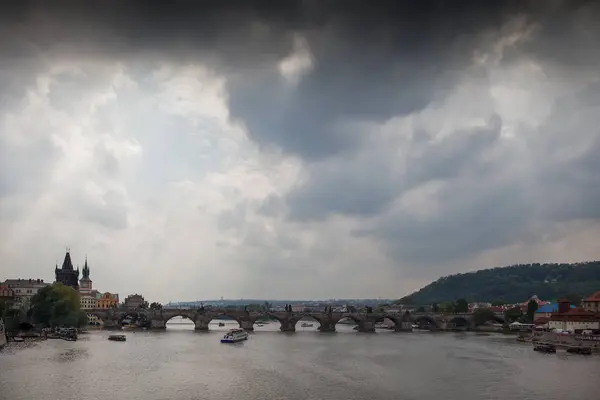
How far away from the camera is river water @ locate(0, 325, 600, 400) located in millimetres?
40531

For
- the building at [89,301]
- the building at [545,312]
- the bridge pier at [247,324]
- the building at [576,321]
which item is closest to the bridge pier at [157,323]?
the bridge pier at [247,324]

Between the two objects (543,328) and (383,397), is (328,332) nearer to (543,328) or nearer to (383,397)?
(543,328)

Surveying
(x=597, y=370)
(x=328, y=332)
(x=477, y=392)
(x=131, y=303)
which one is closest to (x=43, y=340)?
(x=328, y=332)

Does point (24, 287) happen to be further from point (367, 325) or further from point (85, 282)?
point (367, 325)

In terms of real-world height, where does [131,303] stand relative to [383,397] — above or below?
above

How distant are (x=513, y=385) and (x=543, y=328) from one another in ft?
167

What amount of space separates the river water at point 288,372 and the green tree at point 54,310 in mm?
19017

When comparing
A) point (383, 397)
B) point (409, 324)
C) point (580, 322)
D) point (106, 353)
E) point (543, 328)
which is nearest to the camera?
point (383, 397)

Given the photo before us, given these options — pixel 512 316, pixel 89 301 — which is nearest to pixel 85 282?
pixel 89 301

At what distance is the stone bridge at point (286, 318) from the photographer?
115 meters

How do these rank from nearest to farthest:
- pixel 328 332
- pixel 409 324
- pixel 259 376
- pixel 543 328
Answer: pixel 259 376 < pixel 543 328 < pixel 328 332 < pixel 409 324

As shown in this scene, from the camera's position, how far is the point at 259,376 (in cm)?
4875

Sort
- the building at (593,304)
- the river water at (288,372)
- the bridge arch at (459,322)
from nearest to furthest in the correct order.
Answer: the river water at (288,372) → the building at (593,304) → the bridge arch at (459,322)

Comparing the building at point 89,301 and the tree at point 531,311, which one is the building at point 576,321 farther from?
the building at point 89,301
